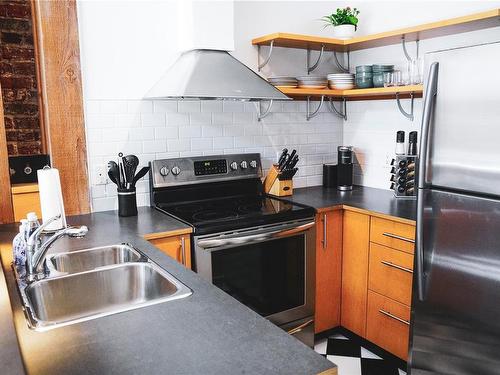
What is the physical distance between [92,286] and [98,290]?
1.2 inches

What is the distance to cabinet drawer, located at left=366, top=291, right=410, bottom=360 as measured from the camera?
2.59m

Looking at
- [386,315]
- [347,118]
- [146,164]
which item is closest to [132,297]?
[146,164]

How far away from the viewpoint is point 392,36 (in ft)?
9.34

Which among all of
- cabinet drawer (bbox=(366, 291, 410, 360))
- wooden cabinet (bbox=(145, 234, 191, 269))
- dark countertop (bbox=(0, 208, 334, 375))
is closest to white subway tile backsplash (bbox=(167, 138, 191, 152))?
wooden cabinet (bbox=(145, 234, 191, 269))

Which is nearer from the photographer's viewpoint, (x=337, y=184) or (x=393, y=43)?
(x=393, y=43)

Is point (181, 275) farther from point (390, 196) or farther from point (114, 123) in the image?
point (390, 196)

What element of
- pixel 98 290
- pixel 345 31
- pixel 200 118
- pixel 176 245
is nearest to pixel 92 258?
pixel 98 290

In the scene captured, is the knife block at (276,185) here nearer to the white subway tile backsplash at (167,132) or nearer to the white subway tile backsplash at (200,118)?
the white subway tile backsplash at (200,118)

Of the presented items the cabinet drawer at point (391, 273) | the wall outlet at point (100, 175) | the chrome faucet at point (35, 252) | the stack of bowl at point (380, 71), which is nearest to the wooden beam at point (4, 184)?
the wall outlet at point (100, 175)

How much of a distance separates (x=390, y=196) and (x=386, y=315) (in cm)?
81

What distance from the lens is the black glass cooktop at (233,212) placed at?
241 cm

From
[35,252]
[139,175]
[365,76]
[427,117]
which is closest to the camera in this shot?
[35,252]

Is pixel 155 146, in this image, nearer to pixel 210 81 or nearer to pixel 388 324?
pixel 210 81

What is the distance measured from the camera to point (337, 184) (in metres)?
→ 3.42
